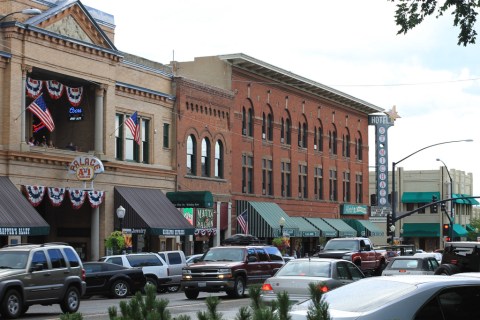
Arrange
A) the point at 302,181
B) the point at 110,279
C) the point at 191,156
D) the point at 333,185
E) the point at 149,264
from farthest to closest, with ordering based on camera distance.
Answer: the point at 333,185, the point at 302,181, the point at 191,156, the point at 149,264, the point at 110,279

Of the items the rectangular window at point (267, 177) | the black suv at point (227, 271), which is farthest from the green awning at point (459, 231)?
the black suv at point (227, 271)

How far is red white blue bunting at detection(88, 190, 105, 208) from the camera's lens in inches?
1555

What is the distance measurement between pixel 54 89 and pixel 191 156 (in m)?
11.9

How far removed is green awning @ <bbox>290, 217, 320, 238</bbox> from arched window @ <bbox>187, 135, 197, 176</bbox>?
37.2 ft

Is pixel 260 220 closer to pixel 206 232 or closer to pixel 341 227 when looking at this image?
pixel 206 232

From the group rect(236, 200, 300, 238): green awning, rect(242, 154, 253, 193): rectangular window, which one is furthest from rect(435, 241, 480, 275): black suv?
rect(242, 154, 253, 193): rectangular window

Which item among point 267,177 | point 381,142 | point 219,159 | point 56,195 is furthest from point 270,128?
point 56,195

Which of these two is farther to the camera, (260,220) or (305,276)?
(260,220)

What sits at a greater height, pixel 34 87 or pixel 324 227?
pixel 34 87

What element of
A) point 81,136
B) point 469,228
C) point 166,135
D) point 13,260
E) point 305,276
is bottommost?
point 469,228

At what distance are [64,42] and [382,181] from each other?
4018 centimetres

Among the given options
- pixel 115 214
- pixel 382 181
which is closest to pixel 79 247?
pixel 115 214

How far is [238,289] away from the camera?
96.1ft

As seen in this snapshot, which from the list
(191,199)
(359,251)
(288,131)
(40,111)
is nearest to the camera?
(40,111)
